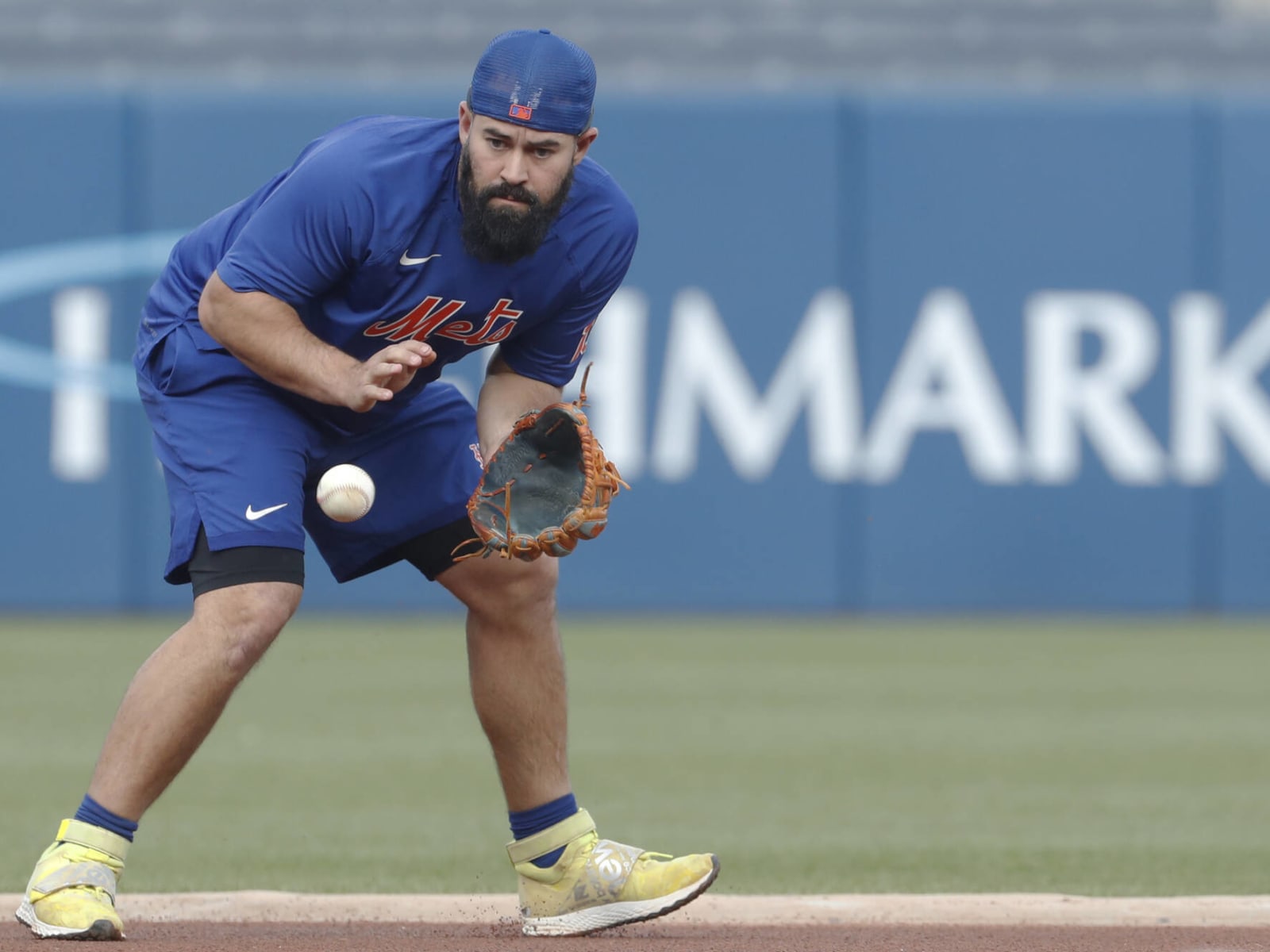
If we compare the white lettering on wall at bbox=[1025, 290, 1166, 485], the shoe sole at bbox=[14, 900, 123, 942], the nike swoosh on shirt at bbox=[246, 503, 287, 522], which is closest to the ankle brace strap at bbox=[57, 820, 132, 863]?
the shoe sole at bbox=[14, 900, 123, 942]

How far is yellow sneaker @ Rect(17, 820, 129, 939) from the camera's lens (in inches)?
153

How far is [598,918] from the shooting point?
14.4 feet

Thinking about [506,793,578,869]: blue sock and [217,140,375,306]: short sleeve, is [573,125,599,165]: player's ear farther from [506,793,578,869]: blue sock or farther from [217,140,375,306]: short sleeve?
[506,793,578,869]: blue sock

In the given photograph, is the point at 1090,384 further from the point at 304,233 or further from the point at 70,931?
the point at 70,931

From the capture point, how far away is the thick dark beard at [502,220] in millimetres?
4078

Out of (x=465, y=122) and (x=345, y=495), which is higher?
(x=465, y=122)

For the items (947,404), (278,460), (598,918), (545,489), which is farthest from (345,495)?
(947,404)

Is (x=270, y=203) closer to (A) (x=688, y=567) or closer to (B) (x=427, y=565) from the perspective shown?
(B) (x=427, y=565)

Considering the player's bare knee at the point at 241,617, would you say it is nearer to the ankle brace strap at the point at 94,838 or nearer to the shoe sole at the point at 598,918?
the ankle brace strap at the point at 94,838

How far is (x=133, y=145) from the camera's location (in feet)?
39.7

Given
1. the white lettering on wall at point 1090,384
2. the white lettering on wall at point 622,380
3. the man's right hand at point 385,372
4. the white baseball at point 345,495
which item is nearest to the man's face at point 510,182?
the man's right hand at point 385,372

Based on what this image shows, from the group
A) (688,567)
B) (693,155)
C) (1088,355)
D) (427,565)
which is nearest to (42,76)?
(693,155)

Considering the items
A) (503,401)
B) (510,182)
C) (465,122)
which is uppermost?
(465,122)

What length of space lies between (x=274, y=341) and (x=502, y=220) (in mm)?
495
